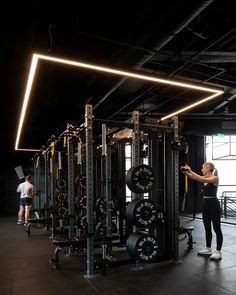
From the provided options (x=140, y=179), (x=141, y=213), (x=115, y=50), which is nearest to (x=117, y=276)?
(x=141, y=213)

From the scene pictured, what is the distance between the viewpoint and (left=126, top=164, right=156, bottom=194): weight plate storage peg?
3.53m

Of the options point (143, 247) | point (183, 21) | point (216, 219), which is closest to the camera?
point (183, 21)

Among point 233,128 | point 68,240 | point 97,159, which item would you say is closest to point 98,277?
point 68,240

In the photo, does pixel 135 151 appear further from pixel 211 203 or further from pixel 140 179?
pixel 211 203

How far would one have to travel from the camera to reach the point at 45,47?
444 cm

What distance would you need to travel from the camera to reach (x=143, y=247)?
136 inches

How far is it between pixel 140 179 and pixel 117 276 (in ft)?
3.86

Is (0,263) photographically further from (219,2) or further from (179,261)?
(219,2)

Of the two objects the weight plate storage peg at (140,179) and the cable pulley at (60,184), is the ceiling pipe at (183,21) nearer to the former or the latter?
the weight plate storage peg at (140,179)

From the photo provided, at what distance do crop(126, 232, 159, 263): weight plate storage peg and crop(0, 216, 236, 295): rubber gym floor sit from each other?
0.25 meters

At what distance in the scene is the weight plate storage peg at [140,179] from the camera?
353cm

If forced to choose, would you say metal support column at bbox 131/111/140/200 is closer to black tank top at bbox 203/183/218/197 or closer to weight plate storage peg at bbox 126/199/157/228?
weight plate storage peg at bbox 126/199/157/228

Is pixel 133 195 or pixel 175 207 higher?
pixel 133 195

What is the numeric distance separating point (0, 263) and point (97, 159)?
8.60ft
